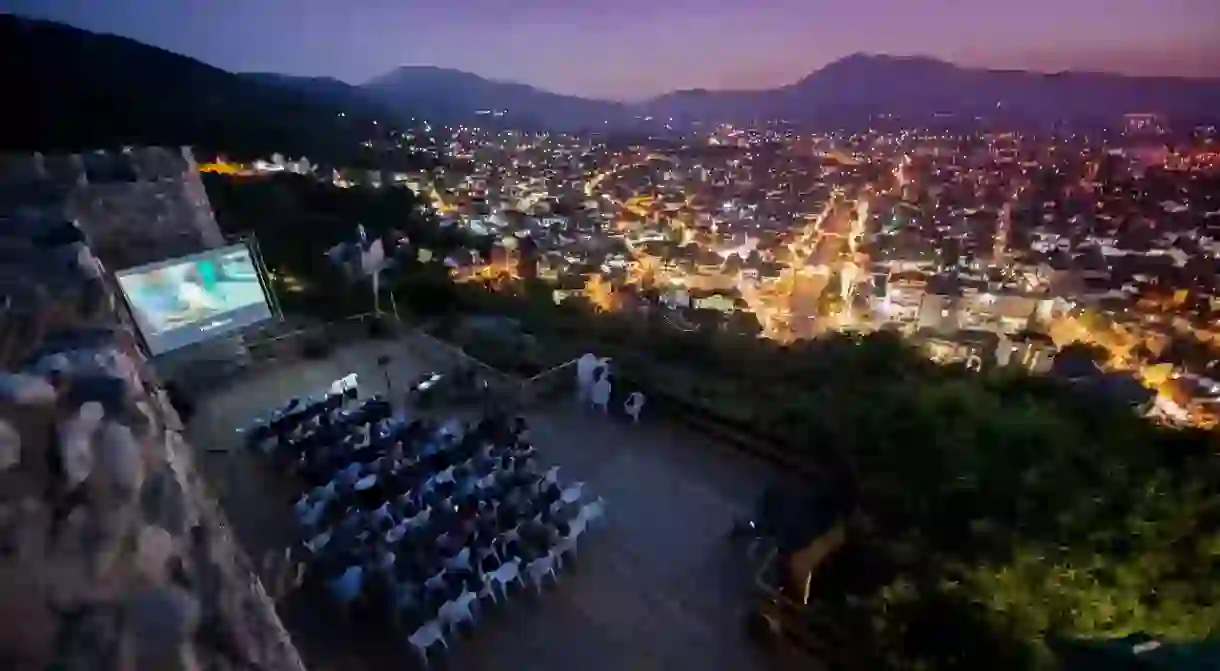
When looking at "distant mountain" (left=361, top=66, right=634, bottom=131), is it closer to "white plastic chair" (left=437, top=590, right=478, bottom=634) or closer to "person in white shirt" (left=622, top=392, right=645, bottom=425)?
"person in white shirt" (left=622, top=392, right=645, bottom=425)

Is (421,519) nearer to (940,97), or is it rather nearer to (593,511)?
(593,511)

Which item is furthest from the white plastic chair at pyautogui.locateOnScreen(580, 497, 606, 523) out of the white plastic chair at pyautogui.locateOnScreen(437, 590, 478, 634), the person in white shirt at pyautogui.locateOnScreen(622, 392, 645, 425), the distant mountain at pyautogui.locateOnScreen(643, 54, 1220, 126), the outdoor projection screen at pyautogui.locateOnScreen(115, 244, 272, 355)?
the distant mountain at pyautogui.locateOnScreen(643, 54, 1220, 126)

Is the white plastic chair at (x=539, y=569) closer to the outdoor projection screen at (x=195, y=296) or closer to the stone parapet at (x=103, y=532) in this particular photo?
the stone parapet at (x=103, y=532)

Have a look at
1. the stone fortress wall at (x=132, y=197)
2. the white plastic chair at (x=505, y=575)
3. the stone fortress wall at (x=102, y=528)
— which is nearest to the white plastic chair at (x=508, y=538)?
the white plastic chair at (x=505, y=575)

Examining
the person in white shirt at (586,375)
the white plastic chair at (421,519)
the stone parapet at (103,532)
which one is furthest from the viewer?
the person in white shirt at (586,375)

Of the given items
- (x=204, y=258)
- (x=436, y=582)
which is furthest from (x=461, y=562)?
(x=204, y=258)

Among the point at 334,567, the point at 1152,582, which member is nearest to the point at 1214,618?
the point at 1152,582

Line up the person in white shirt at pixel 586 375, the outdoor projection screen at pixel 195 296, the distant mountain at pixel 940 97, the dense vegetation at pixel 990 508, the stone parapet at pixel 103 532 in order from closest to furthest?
the stone parapet at pixel 103 532 < the dense vegetation at pixel 990 508 < the outdoor projection screen at pixel 195 296 < the person in white shirt at pixel 586 375 < the distant mountain at pixel 940 97
